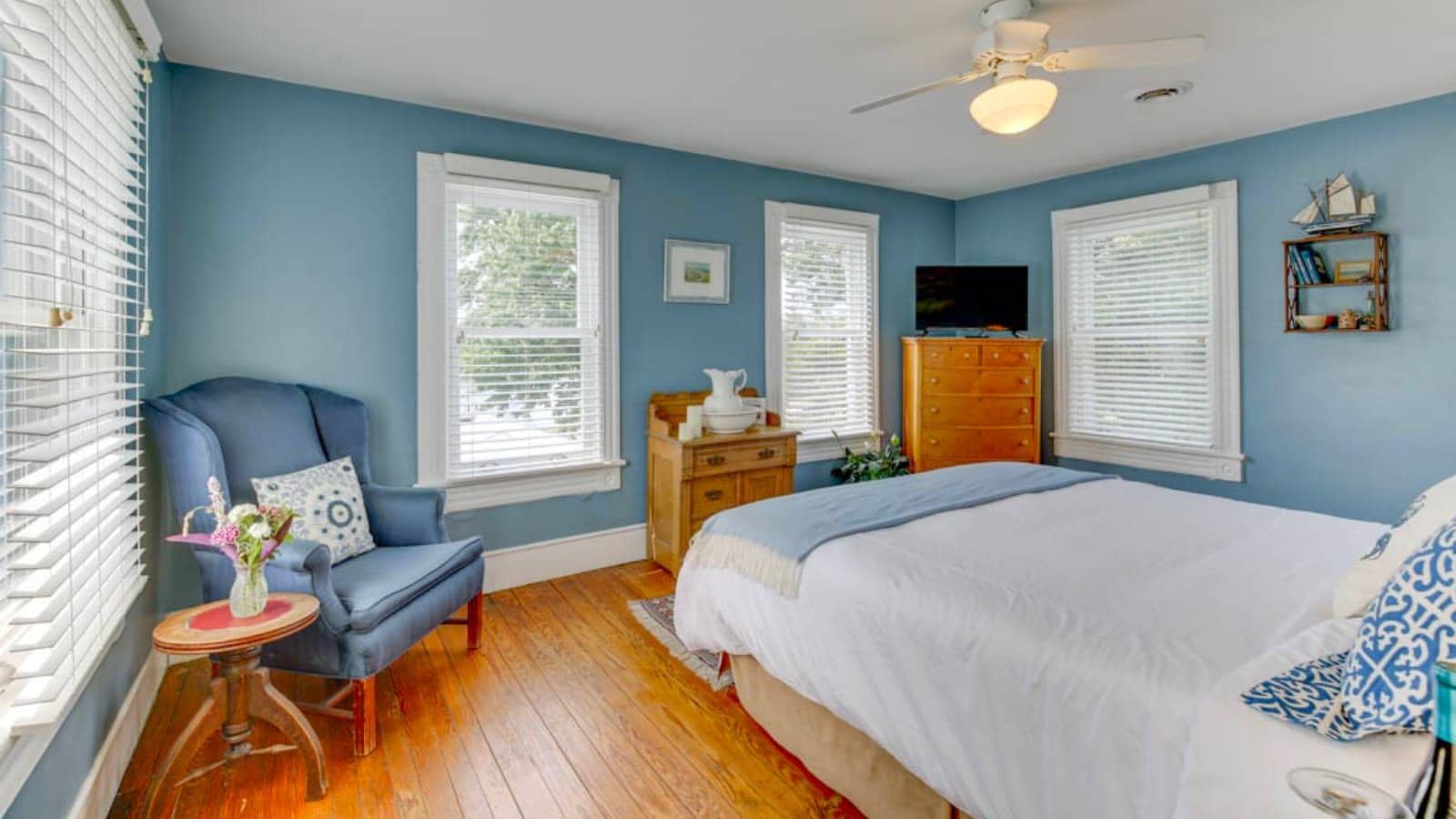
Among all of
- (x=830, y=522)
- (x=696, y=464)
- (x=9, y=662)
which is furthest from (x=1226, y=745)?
(x=696, y=464)

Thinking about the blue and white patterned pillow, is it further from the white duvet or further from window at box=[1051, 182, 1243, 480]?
window at box=[1051, 182, 1243, 480]

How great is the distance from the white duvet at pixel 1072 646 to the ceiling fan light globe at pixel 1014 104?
1.36 m

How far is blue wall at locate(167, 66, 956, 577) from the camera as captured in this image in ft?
9.11

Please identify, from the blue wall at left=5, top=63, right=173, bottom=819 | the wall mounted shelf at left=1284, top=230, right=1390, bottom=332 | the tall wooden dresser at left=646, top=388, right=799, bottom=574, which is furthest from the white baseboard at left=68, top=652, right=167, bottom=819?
the wall mounted shelf at left=1284, top=230, right=1390, bottom=332

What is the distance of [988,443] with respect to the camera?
4.53 meters

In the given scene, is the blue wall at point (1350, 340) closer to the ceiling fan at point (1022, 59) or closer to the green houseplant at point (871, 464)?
the green houseplant at point (871, 464)

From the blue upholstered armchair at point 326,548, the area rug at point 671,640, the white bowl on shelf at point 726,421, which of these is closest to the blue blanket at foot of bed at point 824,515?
the area rug at point 671,640

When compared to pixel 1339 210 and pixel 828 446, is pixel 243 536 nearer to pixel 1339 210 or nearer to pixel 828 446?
pixel 828 446

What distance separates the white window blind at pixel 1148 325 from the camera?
12.9 feet

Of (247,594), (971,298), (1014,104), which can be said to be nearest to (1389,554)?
(1014,104)

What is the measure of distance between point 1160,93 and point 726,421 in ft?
8.74

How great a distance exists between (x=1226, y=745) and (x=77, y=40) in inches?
116

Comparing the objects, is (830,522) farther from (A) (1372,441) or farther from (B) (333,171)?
(A) (1372,441)

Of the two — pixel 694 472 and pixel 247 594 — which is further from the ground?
pixel 694 472
